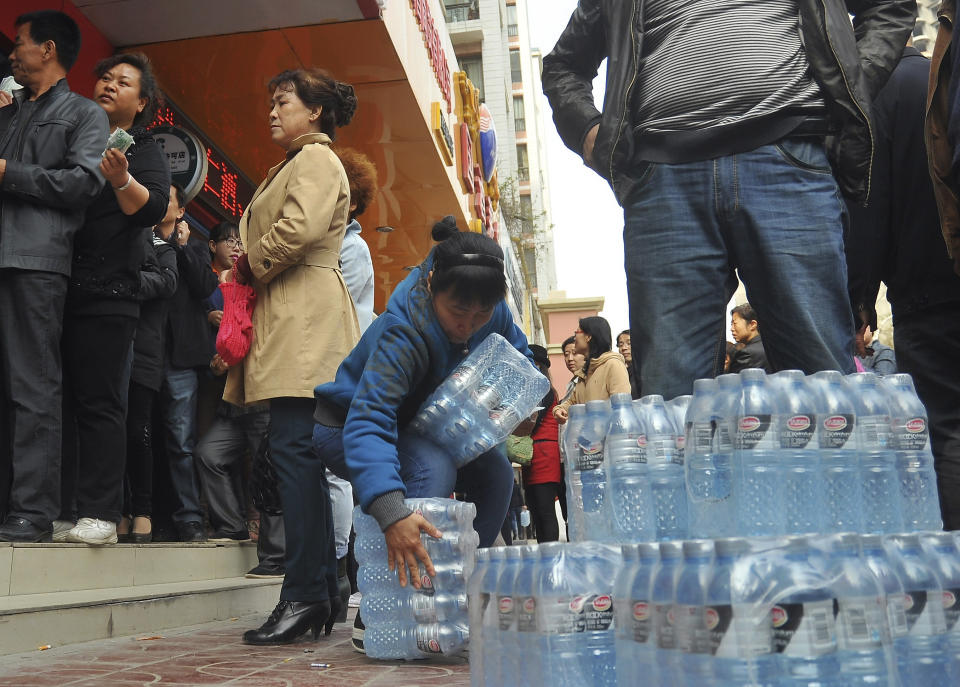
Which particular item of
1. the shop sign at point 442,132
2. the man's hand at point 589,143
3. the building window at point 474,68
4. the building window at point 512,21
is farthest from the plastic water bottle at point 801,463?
the building window at point 512,21

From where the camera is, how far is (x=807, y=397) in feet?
6.35

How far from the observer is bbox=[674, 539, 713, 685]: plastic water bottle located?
1532mm

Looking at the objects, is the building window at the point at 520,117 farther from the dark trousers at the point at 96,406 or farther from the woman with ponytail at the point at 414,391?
the woman with ponytail at the point at 414,391

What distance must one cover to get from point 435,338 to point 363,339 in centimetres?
35

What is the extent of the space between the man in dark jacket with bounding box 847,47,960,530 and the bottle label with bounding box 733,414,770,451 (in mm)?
1529

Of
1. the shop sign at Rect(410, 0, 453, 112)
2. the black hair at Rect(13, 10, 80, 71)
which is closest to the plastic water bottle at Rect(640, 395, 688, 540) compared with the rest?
the black hair at Rect(13, 10, 80, 71)

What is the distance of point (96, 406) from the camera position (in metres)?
4.45

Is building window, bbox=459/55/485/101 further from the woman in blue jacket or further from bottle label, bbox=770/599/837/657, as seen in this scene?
bottle label, bbox=770/599/837/657

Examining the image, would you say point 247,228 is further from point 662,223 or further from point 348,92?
point 662,223

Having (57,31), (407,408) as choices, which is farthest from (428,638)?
(57,31)

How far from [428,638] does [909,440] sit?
6.03 feet

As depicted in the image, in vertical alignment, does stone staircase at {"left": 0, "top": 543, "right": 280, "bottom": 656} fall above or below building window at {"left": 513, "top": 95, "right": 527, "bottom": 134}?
below

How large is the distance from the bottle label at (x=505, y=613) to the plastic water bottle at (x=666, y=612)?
1.52 ft

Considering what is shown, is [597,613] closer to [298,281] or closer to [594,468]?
A: [594,468]
